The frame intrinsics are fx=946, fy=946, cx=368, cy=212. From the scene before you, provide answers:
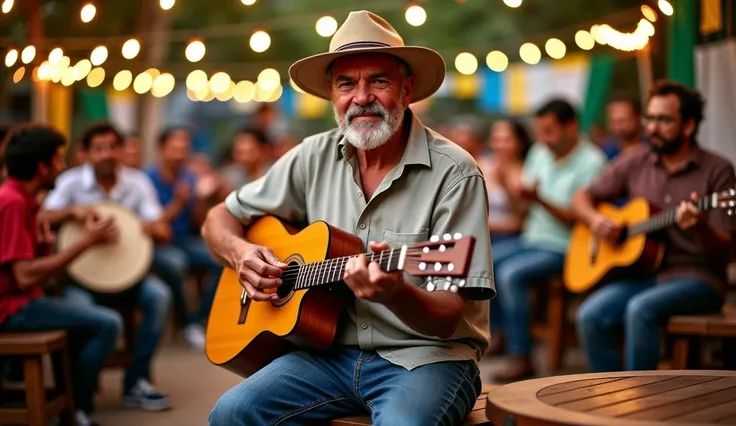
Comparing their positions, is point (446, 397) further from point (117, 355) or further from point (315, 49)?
point (315, 49)

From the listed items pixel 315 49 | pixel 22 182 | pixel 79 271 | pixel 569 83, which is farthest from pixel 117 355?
pixel 315 49

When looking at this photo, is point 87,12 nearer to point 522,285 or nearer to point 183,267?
point 183,267

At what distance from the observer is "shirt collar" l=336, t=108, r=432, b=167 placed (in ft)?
11.3

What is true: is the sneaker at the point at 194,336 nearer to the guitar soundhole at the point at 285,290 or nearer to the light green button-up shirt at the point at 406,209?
the light green button-up shirt at the point at 406,209

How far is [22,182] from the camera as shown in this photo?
4867mm

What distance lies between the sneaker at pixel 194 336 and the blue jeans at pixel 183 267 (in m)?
0.06

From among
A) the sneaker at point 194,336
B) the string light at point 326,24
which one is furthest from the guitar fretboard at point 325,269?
the sneaker at point 194,336

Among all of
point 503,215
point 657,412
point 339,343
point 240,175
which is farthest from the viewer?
point 240,175

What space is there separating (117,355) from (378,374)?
355cm

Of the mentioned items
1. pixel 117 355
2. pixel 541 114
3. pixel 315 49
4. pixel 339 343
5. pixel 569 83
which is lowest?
pixel 117 355

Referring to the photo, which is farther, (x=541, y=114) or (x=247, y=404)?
(x=541, y=114)

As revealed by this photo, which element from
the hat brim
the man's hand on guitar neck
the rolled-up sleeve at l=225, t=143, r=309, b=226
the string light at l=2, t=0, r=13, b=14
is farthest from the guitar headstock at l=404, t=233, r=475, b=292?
the string light at l=2, t=0, r=13, b=14

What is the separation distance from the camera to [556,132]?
7406mm

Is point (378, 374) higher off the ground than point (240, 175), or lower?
lower
